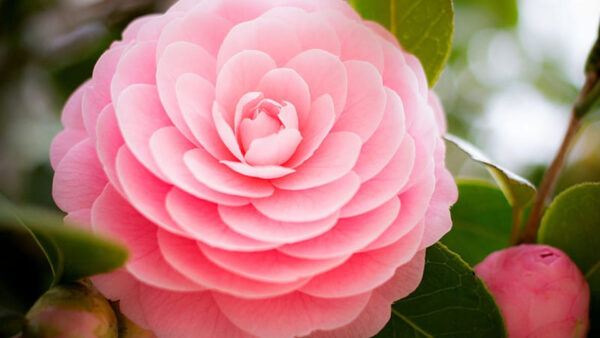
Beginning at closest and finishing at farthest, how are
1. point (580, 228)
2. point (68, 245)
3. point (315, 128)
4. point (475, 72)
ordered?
point (68, 245)
point (315, 128)
point (580, 228)
point (475, 72)

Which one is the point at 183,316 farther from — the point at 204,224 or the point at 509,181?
the point at 509,181

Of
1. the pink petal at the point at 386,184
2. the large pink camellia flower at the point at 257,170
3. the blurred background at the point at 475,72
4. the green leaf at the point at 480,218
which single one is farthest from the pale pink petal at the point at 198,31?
the blurred background at the point at 475,72

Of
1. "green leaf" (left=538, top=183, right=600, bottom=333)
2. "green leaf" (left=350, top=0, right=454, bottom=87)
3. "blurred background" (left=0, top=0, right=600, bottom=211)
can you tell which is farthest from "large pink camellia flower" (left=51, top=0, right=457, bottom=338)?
"blurred background" (left=0, top=0, right=600, bottom=211)

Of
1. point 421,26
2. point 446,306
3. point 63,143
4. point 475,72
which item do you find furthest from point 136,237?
point 475,72

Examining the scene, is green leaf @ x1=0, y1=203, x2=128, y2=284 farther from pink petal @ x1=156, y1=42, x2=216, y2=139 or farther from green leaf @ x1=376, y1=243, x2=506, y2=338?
green leaf @ x1=376, y1=243, x2=506, y2=338

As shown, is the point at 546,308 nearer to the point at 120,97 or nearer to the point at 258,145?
the point at 258,145

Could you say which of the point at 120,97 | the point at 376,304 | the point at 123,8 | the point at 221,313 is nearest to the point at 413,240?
the point at 376,304

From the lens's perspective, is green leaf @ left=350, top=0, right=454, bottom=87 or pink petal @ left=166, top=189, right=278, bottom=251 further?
green leaf @ left=350, top=0, right=454, bottom=87
